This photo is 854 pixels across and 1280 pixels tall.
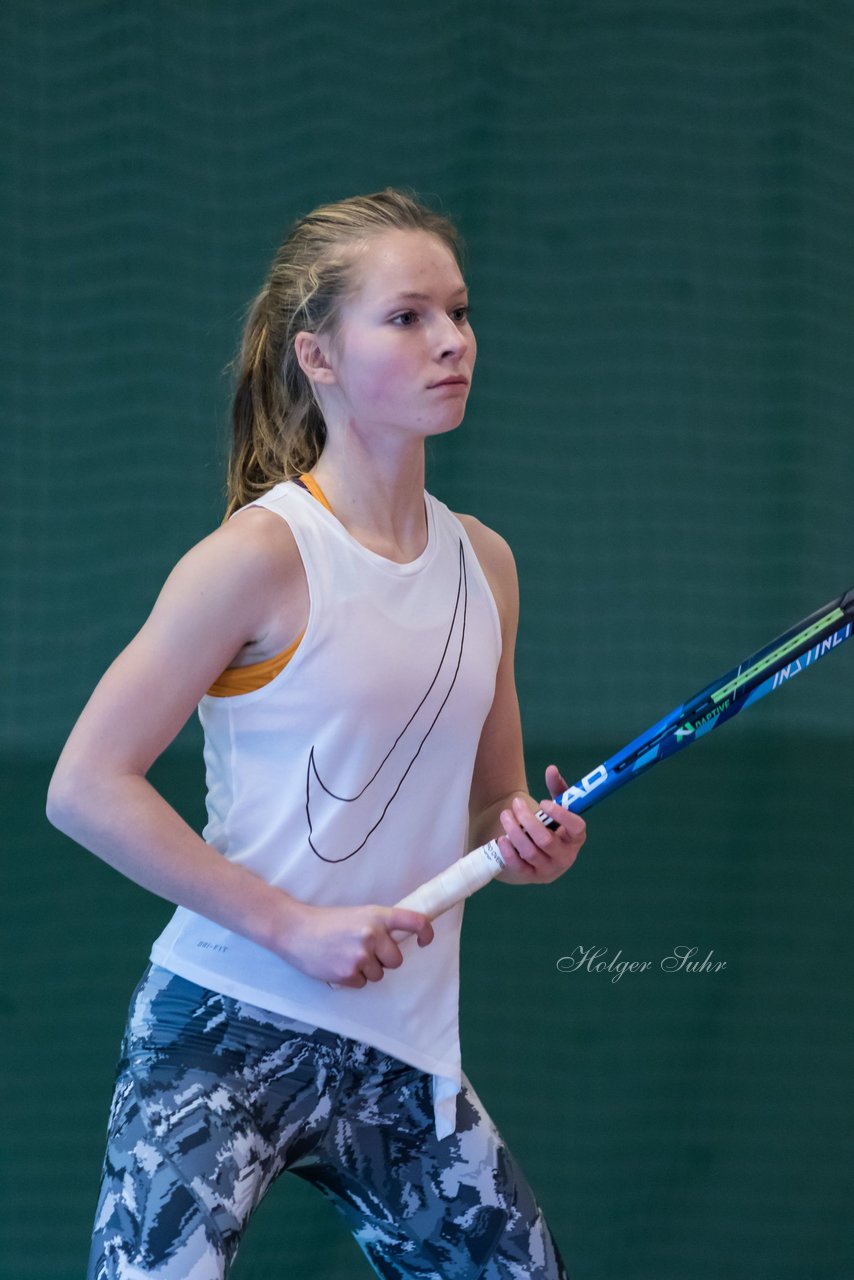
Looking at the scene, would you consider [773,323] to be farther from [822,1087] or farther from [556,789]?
[556,789]

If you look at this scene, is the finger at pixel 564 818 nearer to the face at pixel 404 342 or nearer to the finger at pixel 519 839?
the finger at pixel 519 839

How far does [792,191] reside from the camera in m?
4.02

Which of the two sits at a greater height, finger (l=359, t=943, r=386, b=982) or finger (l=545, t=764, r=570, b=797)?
finger (l=545, t=764, r=570, b=797)

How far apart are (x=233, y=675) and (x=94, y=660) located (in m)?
2.89

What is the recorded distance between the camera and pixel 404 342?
1.19 m

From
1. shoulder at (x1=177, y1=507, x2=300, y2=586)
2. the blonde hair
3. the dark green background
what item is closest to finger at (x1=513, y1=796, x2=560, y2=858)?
shoulder at (x1=177, y1=507, x2=300, y2=586)

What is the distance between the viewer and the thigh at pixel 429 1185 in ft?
3.74

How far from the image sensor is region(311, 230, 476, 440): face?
118 cm

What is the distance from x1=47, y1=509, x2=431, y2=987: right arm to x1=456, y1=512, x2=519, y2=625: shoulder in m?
0.25

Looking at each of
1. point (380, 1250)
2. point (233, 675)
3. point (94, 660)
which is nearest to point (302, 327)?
point (233, 675)

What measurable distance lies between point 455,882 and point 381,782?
0.30 ft

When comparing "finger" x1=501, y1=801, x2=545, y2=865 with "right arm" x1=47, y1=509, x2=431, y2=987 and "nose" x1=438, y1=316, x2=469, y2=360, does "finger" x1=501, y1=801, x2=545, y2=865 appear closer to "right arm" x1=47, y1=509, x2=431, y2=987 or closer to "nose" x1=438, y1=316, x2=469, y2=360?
"right arm" x1=47, y1=509, x2=431, y2=987
